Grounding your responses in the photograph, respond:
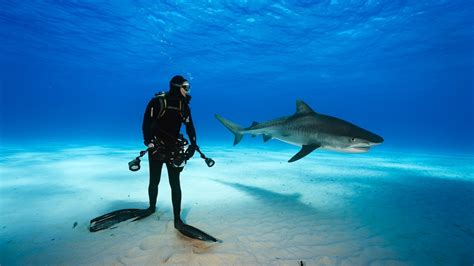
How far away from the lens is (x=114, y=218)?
4230 mm

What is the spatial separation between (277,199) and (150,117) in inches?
140

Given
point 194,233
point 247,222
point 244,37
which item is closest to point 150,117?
point 194,233

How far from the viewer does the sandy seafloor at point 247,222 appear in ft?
10.5

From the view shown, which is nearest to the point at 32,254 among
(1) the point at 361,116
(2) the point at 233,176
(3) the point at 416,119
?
(2) the point at 233,176

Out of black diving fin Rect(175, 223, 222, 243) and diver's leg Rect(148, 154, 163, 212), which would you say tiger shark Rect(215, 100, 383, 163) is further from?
diver's leg Rect(148, 154, 163, 212)

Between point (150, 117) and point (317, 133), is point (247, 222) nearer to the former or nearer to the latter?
point (150, 117)

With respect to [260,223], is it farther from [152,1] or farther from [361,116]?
[361,116]

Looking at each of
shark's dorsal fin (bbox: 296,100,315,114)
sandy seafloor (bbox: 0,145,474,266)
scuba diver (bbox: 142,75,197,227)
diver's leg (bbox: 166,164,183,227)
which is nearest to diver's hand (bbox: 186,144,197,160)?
scuba diver (bbox: 142,75,197,227)

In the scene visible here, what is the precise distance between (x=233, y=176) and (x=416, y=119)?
8802 inches

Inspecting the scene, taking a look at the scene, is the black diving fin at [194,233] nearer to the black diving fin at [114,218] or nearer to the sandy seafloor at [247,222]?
the sandy seafloor at [247,222]

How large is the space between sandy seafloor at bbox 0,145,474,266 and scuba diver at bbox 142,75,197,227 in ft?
2.81

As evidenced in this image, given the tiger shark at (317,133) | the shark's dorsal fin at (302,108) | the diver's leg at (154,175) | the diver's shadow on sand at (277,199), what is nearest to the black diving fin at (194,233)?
the diver's leg at (154,175)

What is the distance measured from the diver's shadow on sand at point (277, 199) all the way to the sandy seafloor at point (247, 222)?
0.02 metres

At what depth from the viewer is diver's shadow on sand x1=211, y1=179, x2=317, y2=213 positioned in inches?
205
